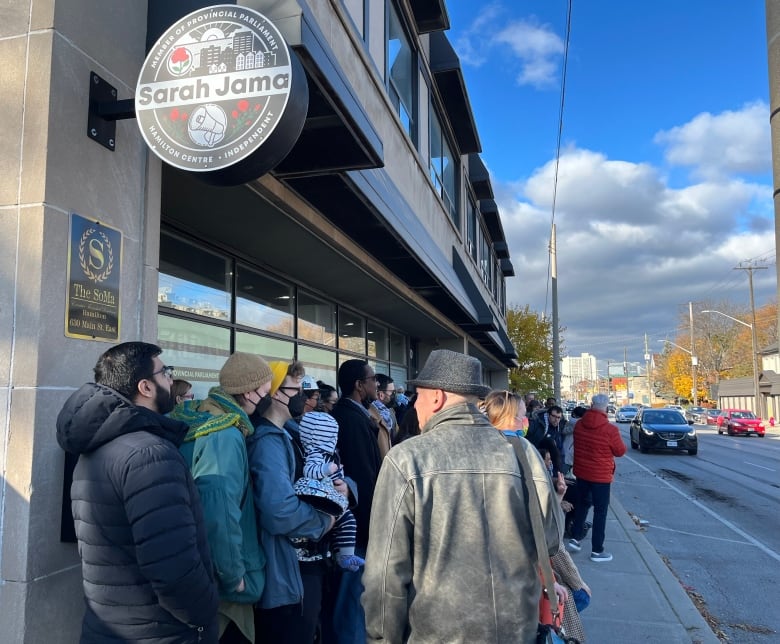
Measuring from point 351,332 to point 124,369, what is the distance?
8456mm

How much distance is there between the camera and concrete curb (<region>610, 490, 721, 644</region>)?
4773mm

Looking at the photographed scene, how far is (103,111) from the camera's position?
3.06 m

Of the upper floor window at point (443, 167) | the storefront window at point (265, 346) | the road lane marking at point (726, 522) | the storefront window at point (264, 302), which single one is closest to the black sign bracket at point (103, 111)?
the storefront window at point (264, 302)

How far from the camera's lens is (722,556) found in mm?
7527

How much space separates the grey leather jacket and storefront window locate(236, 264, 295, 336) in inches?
192

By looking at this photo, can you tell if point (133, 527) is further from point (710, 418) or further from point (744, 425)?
point (710, 418)

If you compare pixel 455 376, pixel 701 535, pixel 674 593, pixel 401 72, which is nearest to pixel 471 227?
pixel 401 72

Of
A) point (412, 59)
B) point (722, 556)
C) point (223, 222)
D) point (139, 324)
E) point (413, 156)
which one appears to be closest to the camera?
point (139, 324)

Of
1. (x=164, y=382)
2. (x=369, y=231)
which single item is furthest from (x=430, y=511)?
(x=369, y=231)

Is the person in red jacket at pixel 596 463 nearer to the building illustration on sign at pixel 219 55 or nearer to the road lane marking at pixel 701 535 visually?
the road lane marking at pixel 701 535

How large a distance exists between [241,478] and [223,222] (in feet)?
10.3

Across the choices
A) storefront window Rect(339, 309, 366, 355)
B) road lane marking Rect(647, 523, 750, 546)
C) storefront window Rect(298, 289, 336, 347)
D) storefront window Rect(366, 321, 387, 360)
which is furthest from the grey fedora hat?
storefront window Rect(366, 321, 387, 360)

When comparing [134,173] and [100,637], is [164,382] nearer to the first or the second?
[100,637]

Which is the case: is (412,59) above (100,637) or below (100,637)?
above
